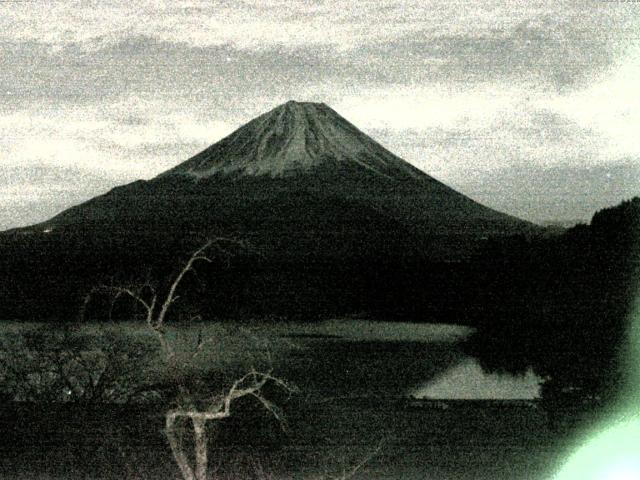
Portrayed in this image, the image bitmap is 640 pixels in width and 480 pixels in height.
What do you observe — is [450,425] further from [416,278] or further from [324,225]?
[324,225]

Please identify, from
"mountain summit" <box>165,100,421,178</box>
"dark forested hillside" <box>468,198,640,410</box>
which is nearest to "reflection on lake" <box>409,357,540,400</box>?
"dark forested hillside" <box>468,198,640,410</box>

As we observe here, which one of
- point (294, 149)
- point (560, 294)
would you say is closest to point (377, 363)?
point (560, 294)

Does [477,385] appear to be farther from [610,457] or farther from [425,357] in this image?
[610,457]

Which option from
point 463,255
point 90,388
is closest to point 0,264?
point 463,255

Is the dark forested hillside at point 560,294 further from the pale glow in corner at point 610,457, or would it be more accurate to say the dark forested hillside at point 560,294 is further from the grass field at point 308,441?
the pale glow in corner at point 610,457

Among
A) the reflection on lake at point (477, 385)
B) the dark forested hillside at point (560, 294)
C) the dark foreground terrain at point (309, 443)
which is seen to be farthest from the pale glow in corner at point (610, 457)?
the dark forested hillside at point (560, 294)

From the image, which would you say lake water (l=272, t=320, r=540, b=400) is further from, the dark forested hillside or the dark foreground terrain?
the dark foreground terrain
